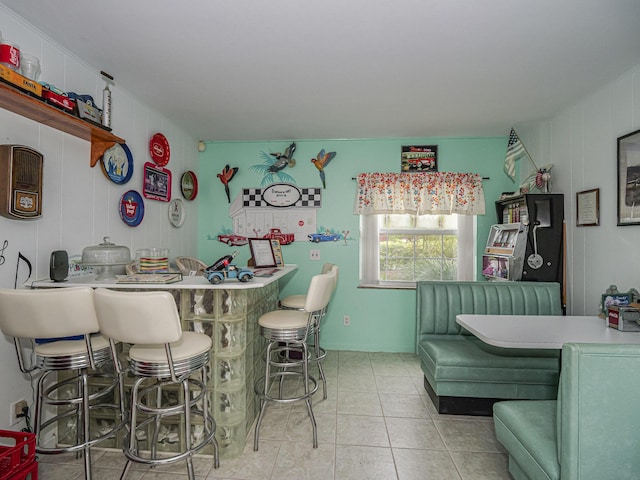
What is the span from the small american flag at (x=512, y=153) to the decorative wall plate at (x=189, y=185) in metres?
3.47

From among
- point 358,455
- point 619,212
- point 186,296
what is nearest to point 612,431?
point 358,455

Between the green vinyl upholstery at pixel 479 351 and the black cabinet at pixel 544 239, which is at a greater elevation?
the black cabinet at pixel 544 239

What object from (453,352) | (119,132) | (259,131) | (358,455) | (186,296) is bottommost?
(358,455)

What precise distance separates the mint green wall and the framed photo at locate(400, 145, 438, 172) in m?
0.06

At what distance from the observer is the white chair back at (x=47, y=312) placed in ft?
4.96

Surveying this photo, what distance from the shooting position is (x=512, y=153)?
141 inches

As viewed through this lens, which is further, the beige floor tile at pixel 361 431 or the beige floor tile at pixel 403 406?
the beige floor tile at pixel 403 406

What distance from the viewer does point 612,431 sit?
1245mm

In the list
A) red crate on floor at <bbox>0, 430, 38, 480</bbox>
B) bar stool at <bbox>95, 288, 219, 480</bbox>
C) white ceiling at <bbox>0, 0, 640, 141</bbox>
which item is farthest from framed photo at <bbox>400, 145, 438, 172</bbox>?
red crate on floor at <bbox>0, 430, 38, 480</bbox>

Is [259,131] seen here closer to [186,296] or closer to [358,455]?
[186,296]

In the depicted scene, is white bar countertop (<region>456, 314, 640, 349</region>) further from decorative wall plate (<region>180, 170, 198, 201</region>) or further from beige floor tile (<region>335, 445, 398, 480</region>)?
decorative wall plate (<region>180, 170, 198, 201</region>)

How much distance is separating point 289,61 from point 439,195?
92.2 inches

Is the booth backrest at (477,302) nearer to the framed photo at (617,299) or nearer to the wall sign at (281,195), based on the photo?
the framed photo at (617,299)

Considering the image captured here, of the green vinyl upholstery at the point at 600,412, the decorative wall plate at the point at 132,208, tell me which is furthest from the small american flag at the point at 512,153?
the decorative wall plate at the point at 132,208
